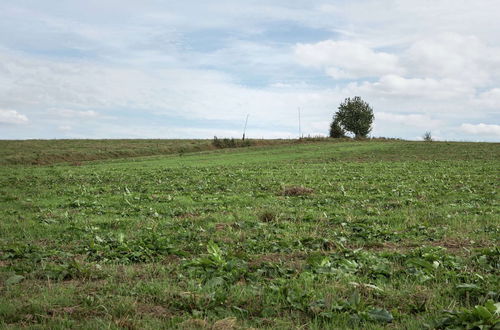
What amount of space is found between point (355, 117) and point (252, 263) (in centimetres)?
10720

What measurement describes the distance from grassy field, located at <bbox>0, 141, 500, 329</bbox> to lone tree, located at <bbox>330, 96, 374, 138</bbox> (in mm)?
95972

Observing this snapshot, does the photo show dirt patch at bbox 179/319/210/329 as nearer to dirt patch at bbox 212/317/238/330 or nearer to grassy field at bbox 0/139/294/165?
dirt patch at bbox 212/317/238/330

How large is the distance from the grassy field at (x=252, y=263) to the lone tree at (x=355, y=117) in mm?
95972

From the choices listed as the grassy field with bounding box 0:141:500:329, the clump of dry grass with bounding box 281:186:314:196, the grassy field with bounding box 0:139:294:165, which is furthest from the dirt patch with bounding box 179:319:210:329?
the grassy field with bounding box 0:139:294:165

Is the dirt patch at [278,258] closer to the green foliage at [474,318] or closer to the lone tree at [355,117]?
the green foliage at [474,318]

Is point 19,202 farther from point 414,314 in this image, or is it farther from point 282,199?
point 414,314

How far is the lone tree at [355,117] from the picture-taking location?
110062 millimetres

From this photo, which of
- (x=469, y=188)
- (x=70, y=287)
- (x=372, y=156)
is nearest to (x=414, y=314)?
(x=70, y=287)

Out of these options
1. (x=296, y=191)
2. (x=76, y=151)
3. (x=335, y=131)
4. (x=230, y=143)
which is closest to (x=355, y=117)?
(x=335, y=131)

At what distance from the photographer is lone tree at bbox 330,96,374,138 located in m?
110

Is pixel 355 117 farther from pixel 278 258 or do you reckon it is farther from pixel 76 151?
pixel 278 258

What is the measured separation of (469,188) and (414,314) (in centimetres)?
1598

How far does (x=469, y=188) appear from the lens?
19.8 m

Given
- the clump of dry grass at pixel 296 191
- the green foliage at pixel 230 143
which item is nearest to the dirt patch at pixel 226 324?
the clump of dry grass at pixel 296 191
